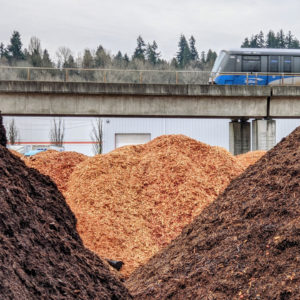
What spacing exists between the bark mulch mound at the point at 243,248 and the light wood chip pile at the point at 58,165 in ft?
19.1

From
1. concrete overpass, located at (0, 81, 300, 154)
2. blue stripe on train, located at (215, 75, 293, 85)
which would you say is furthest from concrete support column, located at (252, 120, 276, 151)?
blue stripe on train, located at (215, 75, 293, 85)

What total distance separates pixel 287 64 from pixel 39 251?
98.4ft

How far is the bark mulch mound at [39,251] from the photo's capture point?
2791 mm

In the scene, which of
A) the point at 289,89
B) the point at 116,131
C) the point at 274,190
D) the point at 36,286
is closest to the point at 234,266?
the point at 274,190

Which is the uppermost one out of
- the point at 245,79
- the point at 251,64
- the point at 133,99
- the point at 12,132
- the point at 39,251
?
the point at 251,64

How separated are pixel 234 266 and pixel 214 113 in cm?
2369

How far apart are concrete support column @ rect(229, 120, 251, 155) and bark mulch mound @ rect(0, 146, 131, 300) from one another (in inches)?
1044

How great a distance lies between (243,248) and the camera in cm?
440

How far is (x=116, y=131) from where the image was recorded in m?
44.8

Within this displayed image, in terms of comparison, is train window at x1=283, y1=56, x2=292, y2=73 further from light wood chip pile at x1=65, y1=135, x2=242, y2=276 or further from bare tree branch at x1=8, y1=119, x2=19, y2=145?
bare tree branch at x1=8, y1=119, x2=19, y2=145

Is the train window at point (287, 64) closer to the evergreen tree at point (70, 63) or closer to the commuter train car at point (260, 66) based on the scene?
the commuter train car at point (260, 66)

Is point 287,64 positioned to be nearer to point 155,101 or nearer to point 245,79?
point 245,79

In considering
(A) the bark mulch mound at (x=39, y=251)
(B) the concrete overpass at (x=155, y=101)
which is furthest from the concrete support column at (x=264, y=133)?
(A) the bark mulch mound at (x=39, y=251)

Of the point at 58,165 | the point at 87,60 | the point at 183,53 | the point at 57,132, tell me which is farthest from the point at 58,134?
the point at 183,53
